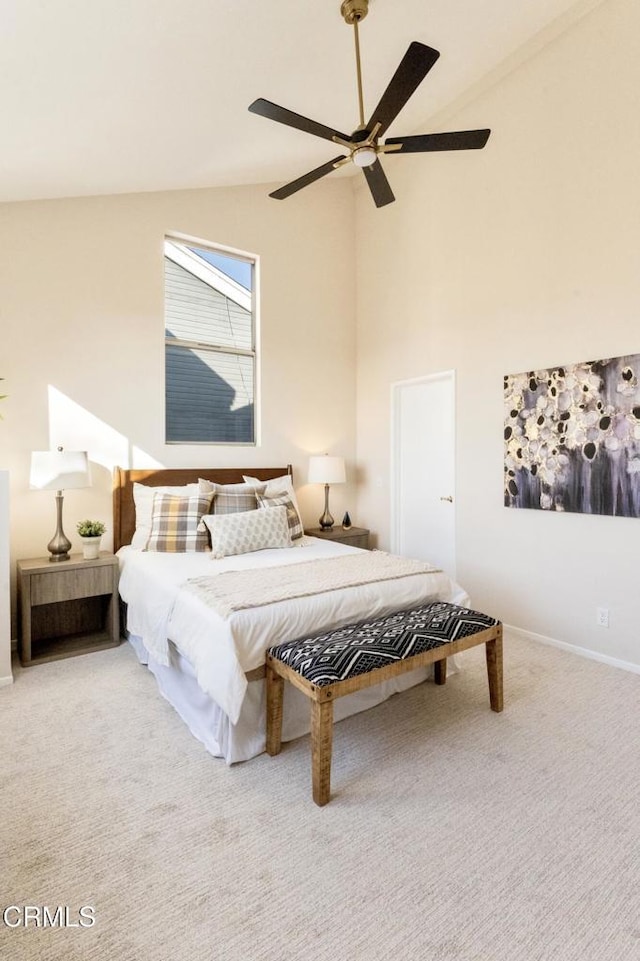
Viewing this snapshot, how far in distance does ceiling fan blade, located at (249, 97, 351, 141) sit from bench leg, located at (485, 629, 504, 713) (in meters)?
2.52

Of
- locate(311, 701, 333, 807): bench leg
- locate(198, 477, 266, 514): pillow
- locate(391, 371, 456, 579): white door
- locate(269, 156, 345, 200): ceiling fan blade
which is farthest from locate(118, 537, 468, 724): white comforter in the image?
locate(269, 156, 345, 200): ceiling fan blade

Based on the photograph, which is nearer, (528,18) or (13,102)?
(13,102)

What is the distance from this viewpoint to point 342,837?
1618 millimetres

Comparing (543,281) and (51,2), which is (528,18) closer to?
(543,281)

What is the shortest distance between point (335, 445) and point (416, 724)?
3.12 m

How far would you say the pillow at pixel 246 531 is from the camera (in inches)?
123

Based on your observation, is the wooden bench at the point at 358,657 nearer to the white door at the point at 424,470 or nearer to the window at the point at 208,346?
the white door at the point at 424,470

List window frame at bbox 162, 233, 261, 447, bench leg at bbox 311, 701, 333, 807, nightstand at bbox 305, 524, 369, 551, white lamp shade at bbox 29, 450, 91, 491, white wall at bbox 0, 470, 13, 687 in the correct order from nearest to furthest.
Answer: bench leg at bbox 311, 701, 333, 807 → white wall at bbox 0, 470, 13, 687 → white lamp shade at bbox 29, 450, 91, 491 → window frame at bbox 162, 233, 261, 447 → nightstand at bbox 305, 524, 369, 551

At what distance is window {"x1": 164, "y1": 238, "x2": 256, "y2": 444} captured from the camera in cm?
403

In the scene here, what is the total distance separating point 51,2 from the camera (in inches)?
70.9

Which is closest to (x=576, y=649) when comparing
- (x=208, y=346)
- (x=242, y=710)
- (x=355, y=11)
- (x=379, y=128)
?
(x=242, y=710)

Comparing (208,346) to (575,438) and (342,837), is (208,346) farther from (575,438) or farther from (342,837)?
(342,837)

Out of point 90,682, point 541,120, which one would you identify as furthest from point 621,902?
point 541,120

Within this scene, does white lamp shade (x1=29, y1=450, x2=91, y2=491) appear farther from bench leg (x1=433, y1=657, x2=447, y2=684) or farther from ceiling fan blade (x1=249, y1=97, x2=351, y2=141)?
→ bench leg (x1=433, y1=657, x2=447, y2=684)
